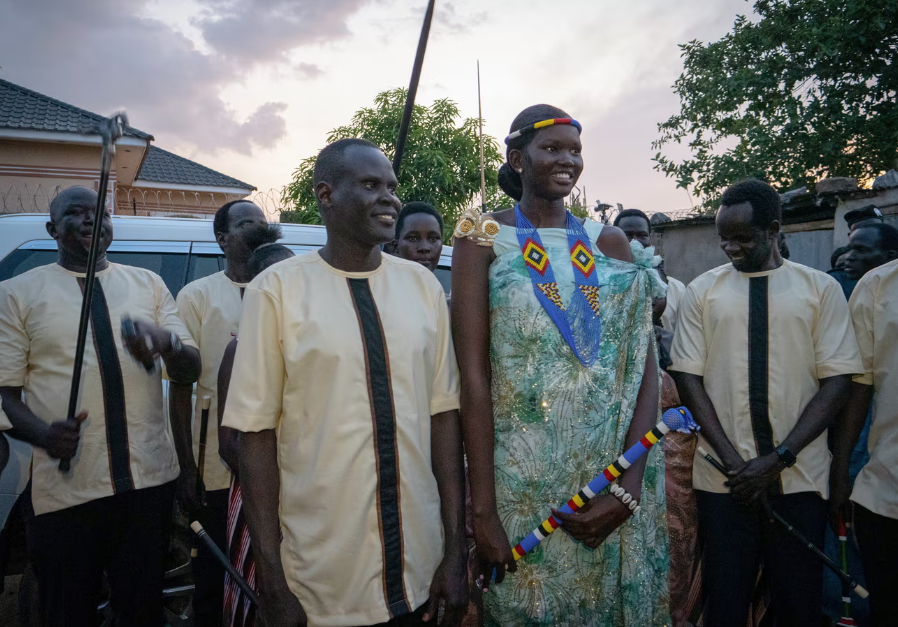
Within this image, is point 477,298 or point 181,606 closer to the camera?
point 477,298

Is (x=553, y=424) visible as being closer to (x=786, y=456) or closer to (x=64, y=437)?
(x=786, y=456)

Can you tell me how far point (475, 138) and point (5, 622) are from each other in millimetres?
15058

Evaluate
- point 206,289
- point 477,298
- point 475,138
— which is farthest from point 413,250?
point 475,138

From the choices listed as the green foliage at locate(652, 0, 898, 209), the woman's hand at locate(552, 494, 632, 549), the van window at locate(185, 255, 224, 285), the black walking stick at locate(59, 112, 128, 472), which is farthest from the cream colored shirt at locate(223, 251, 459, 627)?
the green foliage at locate(652, 0, 898, 209)

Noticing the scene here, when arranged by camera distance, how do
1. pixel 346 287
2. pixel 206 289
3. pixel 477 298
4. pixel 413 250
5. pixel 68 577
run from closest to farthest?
1. pixel 346 287
2. pixel 477 298
3. pixel 68 577
4. pixel 206 289
5. pixel 413 250

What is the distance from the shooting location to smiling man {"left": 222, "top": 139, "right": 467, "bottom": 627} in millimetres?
1831

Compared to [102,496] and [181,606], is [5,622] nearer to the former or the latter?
[181,606]

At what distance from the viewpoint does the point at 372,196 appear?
2.01m

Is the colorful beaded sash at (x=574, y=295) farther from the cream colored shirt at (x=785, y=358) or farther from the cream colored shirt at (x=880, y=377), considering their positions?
the cream colored shirt at (x=880, y=377)

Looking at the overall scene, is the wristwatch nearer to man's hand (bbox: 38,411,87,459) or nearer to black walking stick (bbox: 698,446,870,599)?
black walking stick (bbox: 698,446,870,599)

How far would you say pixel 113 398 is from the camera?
9.16ft

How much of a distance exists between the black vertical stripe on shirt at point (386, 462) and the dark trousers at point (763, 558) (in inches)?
60.0

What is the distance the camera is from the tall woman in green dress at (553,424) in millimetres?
2055

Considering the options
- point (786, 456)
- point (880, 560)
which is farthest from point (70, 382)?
point (880, 560)
